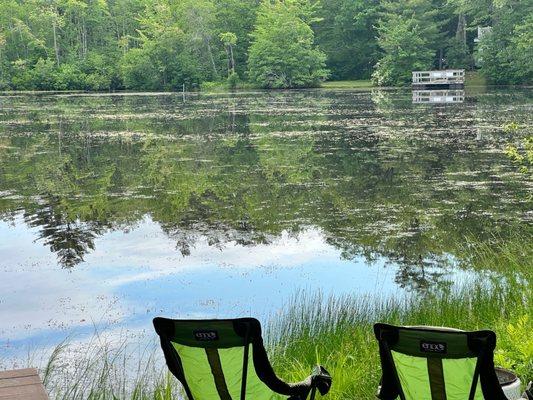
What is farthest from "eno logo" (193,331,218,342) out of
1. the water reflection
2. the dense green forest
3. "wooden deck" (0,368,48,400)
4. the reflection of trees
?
the dense green forest

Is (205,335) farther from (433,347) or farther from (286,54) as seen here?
(286,54)

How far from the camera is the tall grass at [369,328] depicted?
3518mm

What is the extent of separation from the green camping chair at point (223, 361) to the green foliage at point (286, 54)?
42.7 m

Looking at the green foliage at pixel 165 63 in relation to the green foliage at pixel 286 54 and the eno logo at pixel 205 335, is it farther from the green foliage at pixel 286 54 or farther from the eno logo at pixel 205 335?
the eno logo at pixel 205 335

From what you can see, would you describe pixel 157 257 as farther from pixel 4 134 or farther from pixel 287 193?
pixel 4 134

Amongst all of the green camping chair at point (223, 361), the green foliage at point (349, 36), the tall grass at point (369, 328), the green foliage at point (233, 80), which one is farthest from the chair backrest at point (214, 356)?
the green foliage at point (233, 80)

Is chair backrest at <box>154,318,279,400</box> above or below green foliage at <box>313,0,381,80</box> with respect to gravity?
below

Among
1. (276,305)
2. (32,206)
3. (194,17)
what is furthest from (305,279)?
(194,17)

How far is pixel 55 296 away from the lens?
6.39m

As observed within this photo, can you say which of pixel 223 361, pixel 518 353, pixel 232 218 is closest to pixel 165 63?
pixel 232 218

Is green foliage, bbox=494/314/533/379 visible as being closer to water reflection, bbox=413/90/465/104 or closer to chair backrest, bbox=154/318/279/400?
chair backrest, bbox=154/318/279/400

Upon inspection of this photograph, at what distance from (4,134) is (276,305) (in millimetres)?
15187

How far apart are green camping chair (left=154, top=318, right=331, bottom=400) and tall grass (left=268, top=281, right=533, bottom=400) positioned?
98 cm

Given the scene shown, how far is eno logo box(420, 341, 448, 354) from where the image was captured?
2.19 metres
